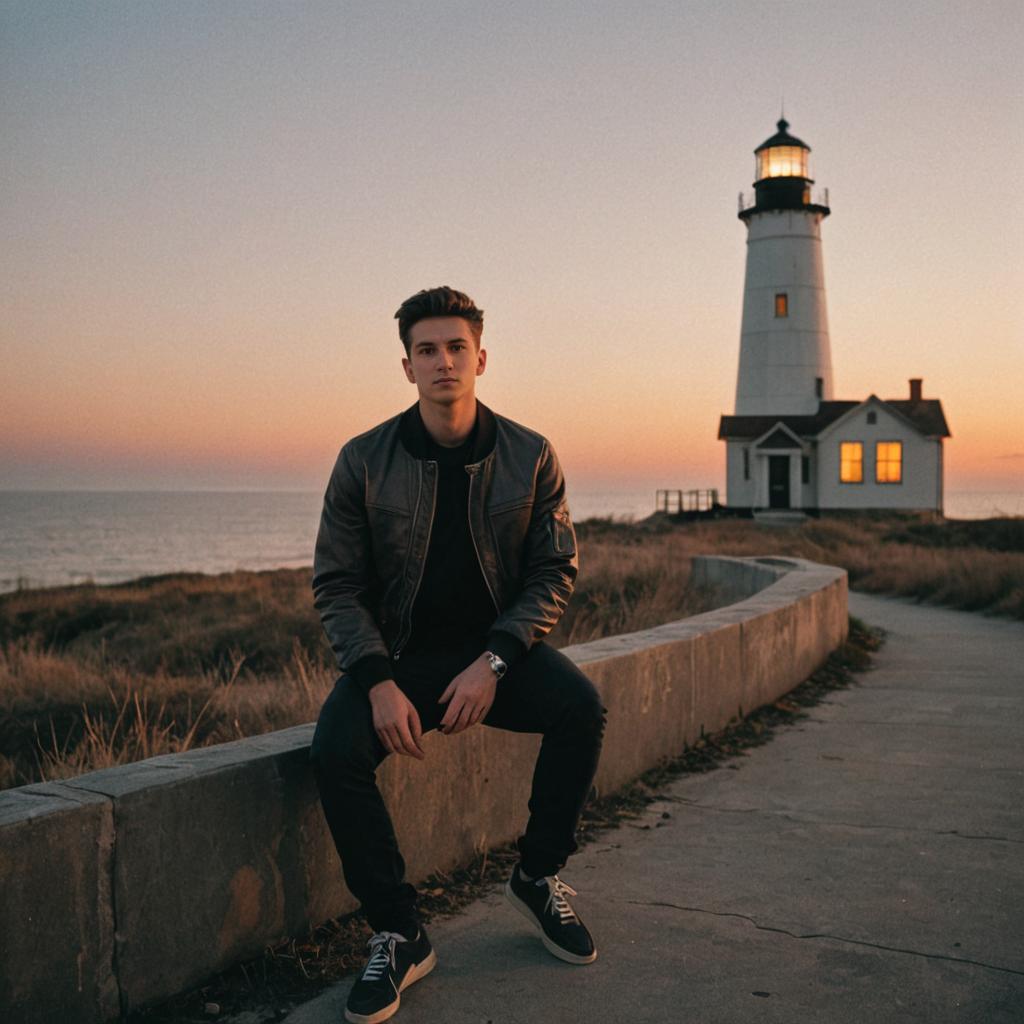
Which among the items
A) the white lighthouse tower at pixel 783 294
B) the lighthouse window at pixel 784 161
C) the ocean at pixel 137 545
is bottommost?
the ocean at pixel 137 545

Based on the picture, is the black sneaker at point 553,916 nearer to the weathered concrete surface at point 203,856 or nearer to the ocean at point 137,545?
the weathered concrete surface at point 203,856

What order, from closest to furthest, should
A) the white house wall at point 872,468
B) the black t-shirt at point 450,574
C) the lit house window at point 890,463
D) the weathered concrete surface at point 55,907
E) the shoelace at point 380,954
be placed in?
the weathered concrete surface at point 55,907 → the shoelace at point 380,954 → the black t-shirt at point 450,574 → the white house wall at point 872,468 → the lit house window at point 890,463

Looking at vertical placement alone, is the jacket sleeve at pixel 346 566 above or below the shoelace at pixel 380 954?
above

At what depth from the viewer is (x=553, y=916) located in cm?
306

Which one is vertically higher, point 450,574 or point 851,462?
point 851,462

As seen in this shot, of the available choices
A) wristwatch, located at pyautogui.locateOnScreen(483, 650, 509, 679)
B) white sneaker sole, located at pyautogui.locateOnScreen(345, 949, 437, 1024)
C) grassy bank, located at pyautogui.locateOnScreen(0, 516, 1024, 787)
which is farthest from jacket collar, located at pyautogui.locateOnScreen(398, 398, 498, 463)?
grassy bank, located at pyautogui.locateOnScreen(0, 516, 1024, 787)

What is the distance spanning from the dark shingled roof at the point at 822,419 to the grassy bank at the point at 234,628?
6.96 metres

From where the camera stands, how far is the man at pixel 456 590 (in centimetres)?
306

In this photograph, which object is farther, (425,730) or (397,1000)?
(425,730)

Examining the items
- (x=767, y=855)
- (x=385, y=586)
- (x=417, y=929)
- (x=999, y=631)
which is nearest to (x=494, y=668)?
(x=385, y=586)

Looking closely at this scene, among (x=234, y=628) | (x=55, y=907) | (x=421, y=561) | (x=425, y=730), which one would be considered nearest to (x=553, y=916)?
(x=425, y=730)

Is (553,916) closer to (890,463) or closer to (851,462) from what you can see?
(851,462)

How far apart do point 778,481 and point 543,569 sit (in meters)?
34.6

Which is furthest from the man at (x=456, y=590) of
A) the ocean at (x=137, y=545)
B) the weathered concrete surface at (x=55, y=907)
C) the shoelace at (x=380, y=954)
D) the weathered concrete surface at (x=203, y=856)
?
the ocean at (x=137, y=545)
